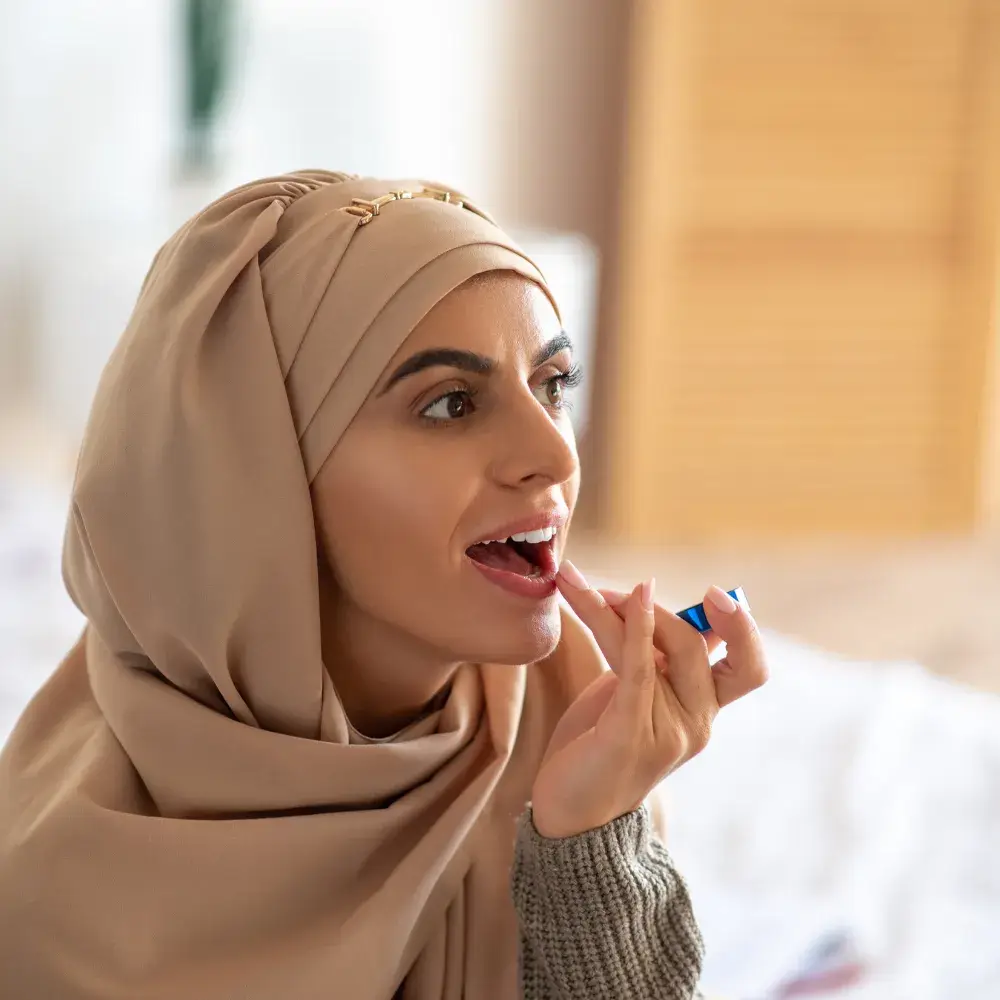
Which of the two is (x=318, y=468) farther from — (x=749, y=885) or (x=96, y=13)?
(x=96, y=13)

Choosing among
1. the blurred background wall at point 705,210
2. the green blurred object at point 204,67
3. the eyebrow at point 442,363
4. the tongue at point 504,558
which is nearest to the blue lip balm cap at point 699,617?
the tongue at point 504,558

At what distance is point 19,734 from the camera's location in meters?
1.04

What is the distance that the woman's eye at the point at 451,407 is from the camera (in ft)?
3.06

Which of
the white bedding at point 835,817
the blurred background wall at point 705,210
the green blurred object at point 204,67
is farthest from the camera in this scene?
the blurred background wall at point 705,210

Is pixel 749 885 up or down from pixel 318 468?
down

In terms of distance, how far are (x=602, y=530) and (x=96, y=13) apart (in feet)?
6.29

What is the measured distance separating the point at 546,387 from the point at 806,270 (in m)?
3.03

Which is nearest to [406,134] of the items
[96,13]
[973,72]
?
[96,13]

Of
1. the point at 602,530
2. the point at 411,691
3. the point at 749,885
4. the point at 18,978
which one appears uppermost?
the point at 411,691

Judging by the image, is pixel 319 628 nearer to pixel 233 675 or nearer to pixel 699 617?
pixel 233 675

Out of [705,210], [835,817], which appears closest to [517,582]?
[835,817]

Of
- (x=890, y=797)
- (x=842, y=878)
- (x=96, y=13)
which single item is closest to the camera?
(x=842, y=878)

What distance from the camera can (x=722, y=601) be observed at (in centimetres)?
95

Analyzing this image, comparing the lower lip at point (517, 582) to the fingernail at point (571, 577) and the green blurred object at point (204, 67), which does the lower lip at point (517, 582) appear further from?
the green blurred object at point (204, 67)
